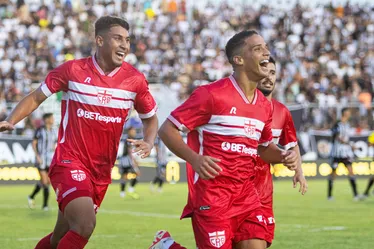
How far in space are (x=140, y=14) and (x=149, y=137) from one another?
31.7m

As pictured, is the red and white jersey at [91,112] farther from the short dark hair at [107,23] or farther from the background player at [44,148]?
the background player at [44,148]

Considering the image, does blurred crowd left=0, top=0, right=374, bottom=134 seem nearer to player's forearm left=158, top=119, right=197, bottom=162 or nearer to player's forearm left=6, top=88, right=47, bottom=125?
player's forearm left=6, top=88, right=47, bottom=125

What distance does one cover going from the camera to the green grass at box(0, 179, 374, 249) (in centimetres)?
1295

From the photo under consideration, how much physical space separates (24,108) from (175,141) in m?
1.88

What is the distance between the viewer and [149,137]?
8.88 meters

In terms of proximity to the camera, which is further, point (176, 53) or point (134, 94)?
point (176, 53)

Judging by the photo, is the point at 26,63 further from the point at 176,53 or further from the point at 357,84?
the point at 357,84

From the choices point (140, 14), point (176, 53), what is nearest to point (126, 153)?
point (176, 53)

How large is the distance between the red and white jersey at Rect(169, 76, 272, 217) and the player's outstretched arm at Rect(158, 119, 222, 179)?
8cm

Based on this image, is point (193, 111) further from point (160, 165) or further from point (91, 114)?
point (160, 165)

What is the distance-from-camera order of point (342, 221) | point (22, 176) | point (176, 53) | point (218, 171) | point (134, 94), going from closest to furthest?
point (218, 171), point (134, 94), point (342, 221), point (22, 176), point (176, 53)

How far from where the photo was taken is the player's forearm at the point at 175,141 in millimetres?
7016

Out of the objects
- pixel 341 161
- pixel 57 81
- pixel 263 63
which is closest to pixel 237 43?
pixel 263 63

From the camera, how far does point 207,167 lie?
6.79 m
